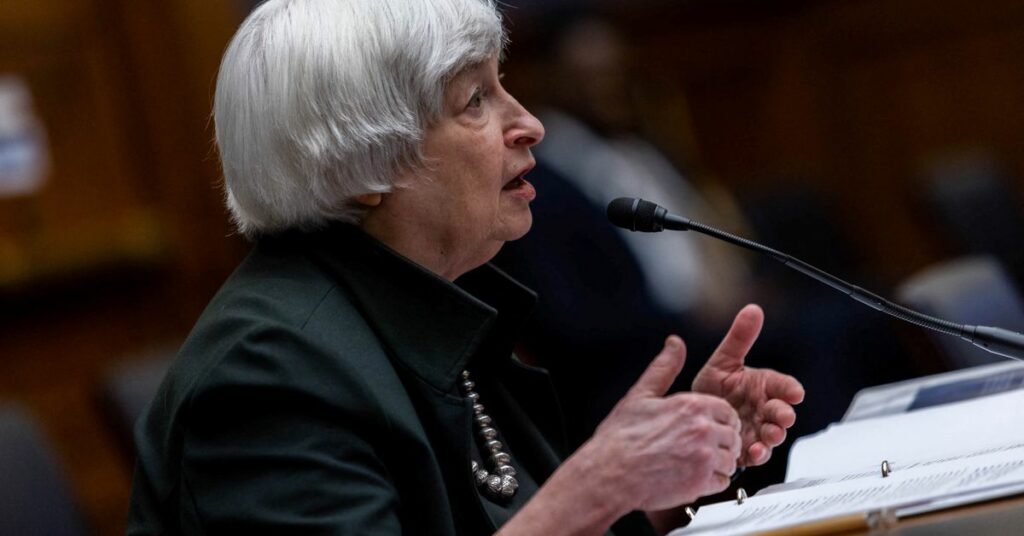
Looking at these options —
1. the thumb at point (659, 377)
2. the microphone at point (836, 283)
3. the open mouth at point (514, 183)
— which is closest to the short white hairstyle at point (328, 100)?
the open mouth at point (514, 183)

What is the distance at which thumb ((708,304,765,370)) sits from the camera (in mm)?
1717

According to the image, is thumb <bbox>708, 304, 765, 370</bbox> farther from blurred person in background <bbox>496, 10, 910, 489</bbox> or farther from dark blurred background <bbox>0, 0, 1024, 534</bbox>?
blurred person in background <bbox>496, 10, 910, 489</bbox>

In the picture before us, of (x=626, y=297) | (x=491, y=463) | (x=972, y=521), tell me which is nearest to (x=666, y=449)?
(x=972, y=521)

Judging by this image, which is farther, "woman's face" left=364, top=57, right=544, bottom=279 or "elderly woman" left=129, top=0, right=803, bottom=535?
"woman's face" left=364, top=57, right=544, bottom=279

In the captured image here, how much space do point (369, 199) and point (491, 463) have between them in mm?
343

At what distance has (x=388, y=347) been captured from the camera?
5.25ft

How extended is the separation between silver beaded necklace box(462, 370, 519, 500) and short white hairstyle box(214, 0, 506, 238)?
0.29 metres

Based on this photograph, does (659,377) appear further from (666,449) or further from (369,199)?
(369,199)

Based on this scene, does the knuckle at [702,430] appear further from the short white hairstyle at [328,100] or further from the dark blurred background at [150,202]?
the dark blurred background at [150,202]

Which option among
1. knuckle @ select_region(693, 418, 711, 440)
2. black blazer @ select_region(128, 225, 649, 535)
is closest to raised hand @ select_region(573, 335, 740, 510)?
knuckle @ select_region(693, 418, 711, 440)

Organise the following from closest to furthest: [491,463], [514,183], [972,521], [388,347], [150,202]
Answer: [972,521]
[388,347]
[491,463]
[514,183]
[150,202]

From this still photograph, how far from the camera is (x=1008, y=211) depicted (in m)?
3.25

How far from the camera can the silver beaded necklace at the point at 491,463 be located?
5.51ft

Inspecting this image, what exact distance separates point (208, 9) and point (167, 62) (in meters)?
0.17
